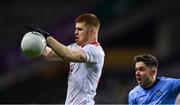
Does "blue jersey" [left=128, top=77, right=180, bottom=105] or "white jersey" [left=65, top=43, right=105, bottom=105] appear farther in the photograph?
"blue jersey" [left=128, top=77, right=180, bottom=105]

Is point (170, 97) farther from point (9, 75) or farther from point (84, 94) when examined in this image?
point (9, 75)

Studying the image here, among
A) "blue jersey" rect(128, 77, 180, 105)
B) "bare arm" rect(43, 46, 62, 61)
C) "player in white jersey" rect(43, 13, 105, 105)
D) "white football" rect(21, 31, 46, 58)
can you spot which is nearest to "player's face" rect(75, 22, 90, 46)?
"player in white jersey" rect(43, 13, 105, 105)

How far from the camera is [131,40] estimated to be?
69.8ft

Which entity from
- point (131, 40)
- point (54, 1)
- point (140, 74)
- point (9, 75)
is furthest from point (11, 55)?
point (140, 74)

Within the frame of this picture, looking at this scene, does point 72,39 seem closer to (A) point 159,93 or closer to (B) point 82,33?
(A) point 159,93

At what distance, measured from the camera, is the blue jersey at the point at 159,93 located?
27.8 feet

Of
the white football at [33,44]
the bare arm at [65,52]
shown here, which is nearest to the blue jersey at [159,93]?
the bare arm at [65,52]

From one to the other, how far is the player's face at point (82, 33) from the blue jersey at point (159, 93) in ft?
5.17

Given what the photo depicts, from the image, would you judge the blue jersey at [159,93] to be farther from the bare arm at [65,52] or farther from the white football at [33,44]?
the white football at [33,44]

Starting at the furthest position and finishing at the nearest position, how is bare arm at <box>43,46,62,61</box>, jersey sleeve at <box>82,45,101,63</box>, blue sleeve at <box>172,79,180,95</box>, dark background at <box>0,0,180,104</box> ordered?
dark background at <box>0,0,180,104</box>
blue sleeve at <box>172,79,180,95</box>
bare arm at <box>43,46,62,61</box>
jersey sleeve at <box>82,45,101,63</box>

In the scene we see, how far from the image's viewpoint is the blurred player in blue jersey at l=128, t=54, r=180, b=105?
334 inches

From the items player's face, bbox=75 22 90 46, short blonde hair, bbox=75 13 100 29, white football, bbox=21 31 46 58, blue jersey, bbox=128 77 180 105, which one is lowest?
blue jersey, bbox=128 77 180 105

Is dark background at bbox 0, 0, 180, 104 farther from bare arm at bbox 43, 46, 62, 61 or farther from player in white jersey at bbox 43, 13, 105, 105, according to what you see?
player in white jersey at bbox 43, 13, 105, 105

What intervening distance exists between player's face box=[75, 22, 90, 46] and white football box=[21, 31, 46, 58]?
736 millimetres
